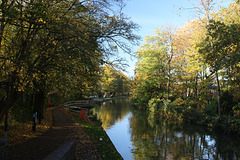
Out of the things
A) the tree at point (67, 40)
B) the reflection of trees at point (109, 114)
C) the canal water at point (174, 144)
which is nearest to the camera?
the tree at point (67, 40)

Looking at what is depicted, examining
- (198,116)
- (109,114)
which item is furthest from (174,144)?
(109,114)

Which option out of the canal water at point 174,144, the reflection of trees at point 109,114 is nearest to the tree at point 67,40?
the canal water at point 174,144

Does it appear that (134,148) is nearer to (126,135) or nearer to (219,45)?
(126,135)

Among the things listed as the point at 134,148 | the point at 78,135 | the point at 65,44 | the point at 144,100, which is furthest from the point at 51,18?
the point at 144,100

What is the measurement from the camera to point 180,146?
584 inches

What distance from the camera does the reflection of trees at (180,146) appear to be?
12.9 meters

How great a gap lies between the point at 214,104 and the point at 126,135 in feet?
40.4

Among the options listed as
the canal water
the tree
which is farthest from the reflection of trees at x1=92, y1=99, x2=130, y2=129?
the tree

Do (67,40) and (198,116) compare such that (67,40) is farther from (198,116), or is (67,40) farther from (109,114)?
(109,114)

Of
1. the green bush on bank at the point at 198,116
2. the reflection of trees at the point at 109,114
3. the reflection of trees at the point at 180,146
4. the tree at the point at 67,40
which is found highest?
the tree at the point at 67,40

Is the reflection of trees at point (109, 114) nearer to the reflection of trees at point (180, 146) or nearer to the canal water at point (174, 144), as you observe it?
the canal water at point (174, 144)

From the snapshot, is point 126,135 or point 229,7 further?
point 229,7

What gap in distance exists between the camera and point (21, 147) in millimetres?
9305

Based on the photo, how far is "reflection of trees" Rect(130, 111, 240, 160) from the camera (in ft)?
42.3
